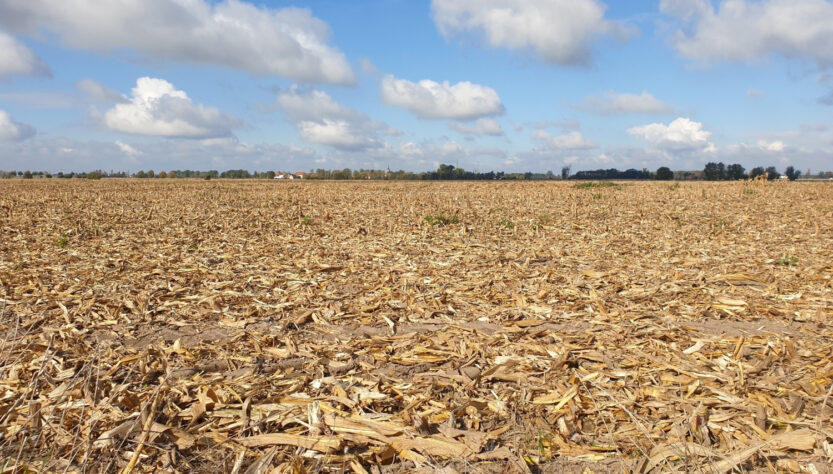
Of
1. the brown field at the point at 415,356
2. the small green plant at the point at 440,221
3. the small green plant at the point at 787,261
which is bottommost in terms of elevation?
the brown field at the point at 415,356

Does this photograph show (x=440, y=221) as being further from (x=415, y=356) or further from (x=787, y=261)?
(x=415, y=356)

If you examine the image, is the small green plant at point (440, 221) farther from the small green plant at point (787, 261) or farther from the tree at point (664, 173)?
the tree at point (664, 173)

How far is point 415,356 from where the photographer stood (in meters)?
4.81

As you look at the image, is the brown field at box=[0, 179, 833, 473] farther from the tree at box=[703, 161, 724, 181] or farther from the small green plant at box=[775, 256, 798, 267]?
the tree at box=[703, 161, 724, 181]

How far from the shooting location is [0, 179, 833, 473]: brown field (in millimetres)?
3260

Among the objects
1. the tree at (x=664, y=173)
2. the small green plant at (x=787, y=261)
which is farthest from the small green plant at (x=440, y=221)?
the tree at (x=664, y=173)

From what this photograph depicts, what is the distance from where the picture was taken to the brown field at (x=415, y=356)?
3260 mm

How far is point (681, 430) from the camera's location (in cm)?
343

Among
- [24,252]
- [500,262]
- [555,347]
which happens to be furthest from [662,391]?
[24,252]

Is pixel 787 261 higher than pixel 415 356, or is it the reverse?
pixel 787 261

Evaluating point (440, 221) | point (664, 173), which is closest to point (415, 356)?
point (440, 221)

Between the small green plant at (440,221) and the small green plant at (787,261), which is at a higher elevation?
the small green plant at (440,221)

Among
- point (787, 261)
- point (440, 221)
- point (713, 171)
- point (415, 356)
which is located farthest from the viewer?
point (713, 171)

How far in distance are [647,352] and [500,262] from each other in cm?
418
